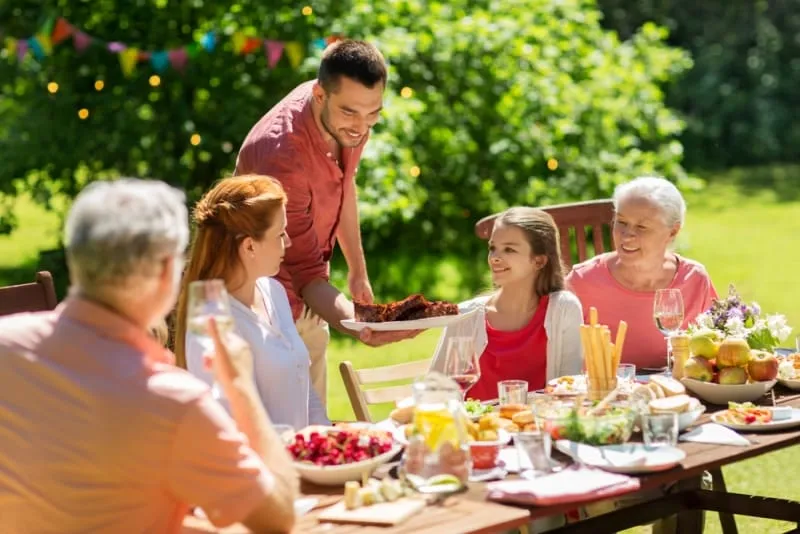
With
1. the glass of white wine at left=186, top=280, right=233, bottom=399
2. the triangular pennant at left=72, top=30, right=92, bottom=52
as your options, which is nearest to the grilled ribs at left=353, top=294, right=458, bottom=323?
the glass of white wine at left=186, top=280, right=233, bottom=399

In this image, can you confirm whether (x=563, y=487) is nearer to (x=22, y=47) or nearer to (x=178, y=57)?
(x=178, y=57)

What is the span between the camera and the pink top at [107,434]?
2535mm

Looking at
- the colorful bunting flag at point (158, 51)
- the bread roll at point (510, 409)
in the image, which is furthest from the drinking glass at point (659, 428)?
the colorful bunting flag at point (158, 51)

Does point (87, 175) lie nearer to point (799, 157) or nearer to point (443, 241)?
point (443, 241)

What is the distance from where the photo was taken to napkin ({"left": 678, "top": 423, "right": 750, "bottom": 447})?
354cm

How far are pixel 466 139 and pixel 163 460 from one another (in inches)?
285

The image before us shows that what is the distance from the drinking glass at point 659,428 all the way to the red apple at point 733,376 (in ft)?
2.34

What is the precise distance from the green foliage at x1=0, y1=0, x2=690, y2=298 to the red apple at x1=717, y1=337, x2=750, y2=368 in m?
4.87

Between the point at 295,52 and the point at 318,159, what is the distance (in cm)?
423

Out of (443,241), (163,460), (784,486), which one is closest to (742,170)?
(443,241)

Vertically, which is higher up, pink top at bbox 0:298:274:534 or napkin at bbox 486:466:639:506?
pink top at bbox 0:298:274:534

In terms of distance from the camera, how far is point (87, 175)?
372 inches

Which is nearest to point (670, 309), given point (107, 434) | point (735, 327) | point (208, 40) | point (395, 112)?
point (735, 327)

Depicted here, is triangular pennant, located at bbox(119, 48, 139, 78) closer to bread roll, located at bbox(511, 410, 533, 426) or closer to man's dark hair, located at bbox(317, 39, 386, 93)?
man's dark hair, located at bbox(317, 39, 386, 93)
